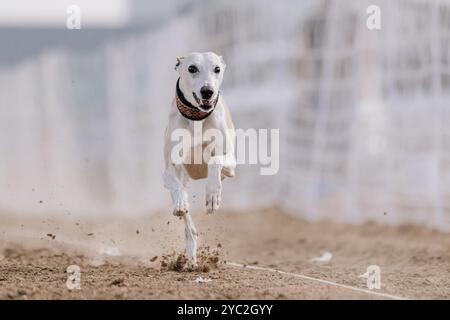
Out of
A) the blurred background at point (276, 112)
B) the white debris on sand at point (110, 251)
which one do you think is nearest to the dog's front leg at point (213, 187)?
the white debris on sand at point (110, 251)

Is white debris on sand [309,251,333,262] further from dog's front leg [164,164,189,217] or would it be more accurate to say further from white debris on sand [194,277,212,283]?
white debris on sand [194,277,212,283]

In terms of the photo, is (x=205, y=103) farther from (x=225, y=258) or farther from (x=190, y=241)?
(x=225, y=258)

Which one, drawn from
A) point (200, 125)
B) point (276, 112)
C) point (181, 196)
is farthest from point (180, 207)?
point (276, 112)

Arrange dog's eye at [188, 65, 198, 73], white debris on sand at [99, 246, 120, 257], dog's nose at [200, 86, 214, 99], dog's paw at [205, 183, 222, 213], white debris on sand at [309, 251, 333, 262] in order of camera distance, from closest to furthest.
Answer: dog's paw at [205, 183, 222, 213]
dog's nose at [200, 86, 214, 99]
dog's eye at [188, 65, 198, 73]
white debris on sand at [99, 246, 120, 257]
white debris on sand at [309, 251, 333, 262]

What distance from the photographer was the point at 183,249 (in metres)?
7.95

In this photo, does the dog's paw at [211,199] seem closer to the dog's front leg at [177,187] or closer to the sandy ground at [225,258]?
the dog's front leg at [177,187]

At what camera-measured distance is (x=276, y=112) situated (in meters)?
14.3

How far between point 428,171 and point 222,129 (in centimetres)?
521

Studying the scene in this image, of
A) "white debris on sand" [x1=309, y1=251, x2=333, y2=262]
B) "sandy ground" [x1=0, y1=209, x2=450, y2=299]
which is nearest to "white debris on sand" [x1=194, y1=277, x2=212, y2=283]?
"sandy ground" [x1=0, y1=209, x2=450, y2=299]

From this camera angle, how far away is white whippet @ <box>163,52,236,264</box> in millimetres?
6543

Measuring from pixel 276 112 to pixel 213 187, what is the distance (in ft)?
26.2

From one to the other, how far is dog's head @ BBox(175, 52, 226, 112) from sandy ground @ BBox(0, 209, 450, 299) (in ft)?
4.18

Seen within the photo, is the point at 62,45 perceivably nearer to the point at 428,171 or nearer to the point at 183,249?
the point at 428,171
